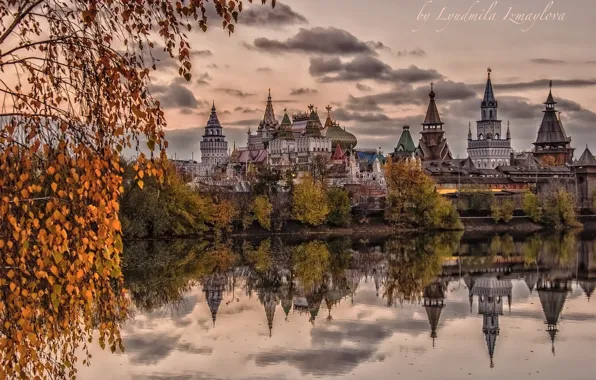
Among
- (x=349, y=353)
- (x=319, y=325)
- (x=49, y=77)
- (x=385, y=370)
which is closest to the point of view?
(x=49, y=77)

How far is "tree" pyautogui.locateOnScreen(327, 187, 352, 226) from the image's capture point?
53281 millimetres

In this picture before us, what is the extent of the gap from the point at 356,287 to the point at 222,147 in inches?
4332

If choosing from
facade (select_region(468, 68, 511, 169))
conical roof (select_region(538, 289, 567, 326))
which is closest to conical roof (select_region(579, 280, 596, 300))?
conical roof (select_region(538, 289, 567, 326))

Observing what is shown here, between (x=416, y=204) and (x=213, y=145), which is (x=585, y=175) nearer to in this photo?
(x=416, y=204)

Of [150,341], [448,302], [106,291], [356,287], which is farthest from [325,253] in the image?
[106,291]

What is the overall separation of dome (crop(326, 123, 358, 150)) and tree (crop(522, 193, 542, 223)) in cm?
5261

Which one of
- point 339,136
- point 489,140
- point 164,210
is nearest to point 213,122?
point 339,136

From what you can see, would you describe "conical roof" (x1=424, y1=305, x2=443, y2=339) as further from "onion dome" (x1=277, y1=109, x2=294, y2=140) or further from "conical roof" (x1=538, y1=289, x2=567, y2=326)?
"onion dome" (x1=277, y1=109, x2=294, y2=140)

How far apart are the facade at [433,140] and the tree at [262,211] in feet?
204

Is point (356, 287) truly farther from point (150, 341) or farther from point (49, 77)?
point (49, 77)

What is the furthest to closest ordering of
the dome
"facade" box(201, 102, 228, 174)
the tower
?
"facade" box(201, 102, 228, 174), the tower, the dome

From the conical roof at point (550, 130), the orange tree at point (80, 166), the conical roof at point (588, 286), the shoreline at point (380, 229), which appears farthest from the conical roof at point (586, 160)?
the orange tree at point (80, 166)

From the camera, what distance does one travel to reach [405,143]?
373ft

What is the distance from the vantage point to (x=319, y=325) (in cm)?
2020
